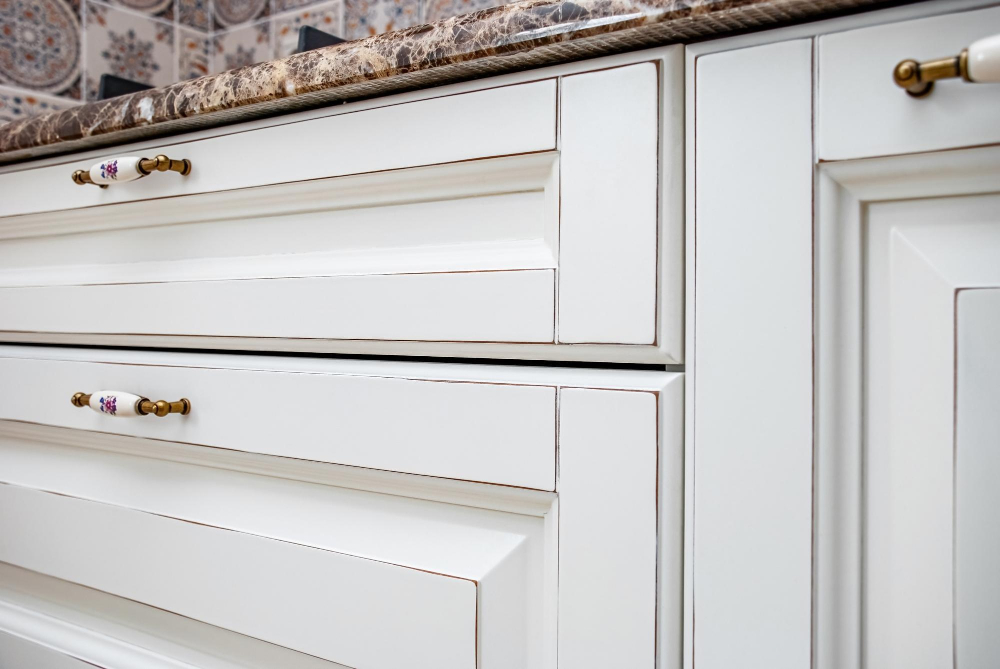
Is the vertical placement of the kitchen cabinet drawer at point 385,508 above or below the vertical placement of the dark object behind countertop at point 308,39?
below

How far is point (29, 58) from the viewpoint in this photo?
1.06 metres

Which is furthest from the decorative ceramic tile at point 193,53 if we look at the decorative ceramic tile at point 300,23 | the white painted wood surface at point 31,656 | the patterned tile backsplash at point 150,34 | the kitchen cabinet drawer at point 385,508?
the white painted wood surface at point 31,656

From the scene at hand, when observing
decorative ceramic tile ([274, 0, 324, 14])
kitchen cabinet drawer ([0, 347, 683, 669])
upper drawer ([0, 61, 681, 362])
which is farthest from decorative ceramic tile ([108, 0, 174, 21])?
kitchen cabinet drawer ([0, 347, 683, 669])

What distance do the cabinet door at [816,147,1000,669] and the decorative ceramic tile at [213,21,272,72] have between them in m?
1.09

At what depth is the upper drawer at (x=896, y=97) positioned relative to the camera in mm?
334

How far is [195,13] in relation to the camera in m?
1.28

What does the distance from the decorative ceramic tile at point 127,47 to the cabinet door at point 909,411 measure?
116 centimetres

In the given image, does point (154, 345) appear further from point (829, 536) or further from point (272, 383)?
point (829, 536)

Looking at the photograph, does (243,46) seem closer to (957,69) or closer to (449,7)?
(449,7)

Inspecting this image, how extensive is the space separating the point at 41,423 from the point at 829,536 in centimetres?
67

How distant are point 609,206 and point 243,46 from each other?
1.07 m

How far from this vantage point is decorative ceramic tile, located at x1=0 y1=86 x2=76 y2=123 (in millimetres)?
1034

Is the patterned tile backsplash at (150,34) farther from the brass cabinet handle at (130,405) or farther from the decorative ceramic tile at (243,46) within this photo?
the brass cabinet handle at (130,405)

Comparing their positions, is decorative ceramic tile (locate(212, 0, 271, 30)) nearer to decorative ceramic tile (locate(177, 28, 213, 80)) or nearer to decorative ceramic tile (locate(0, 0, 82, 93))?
decorative ceramic tile (locate(177, 28, 213, 80))
